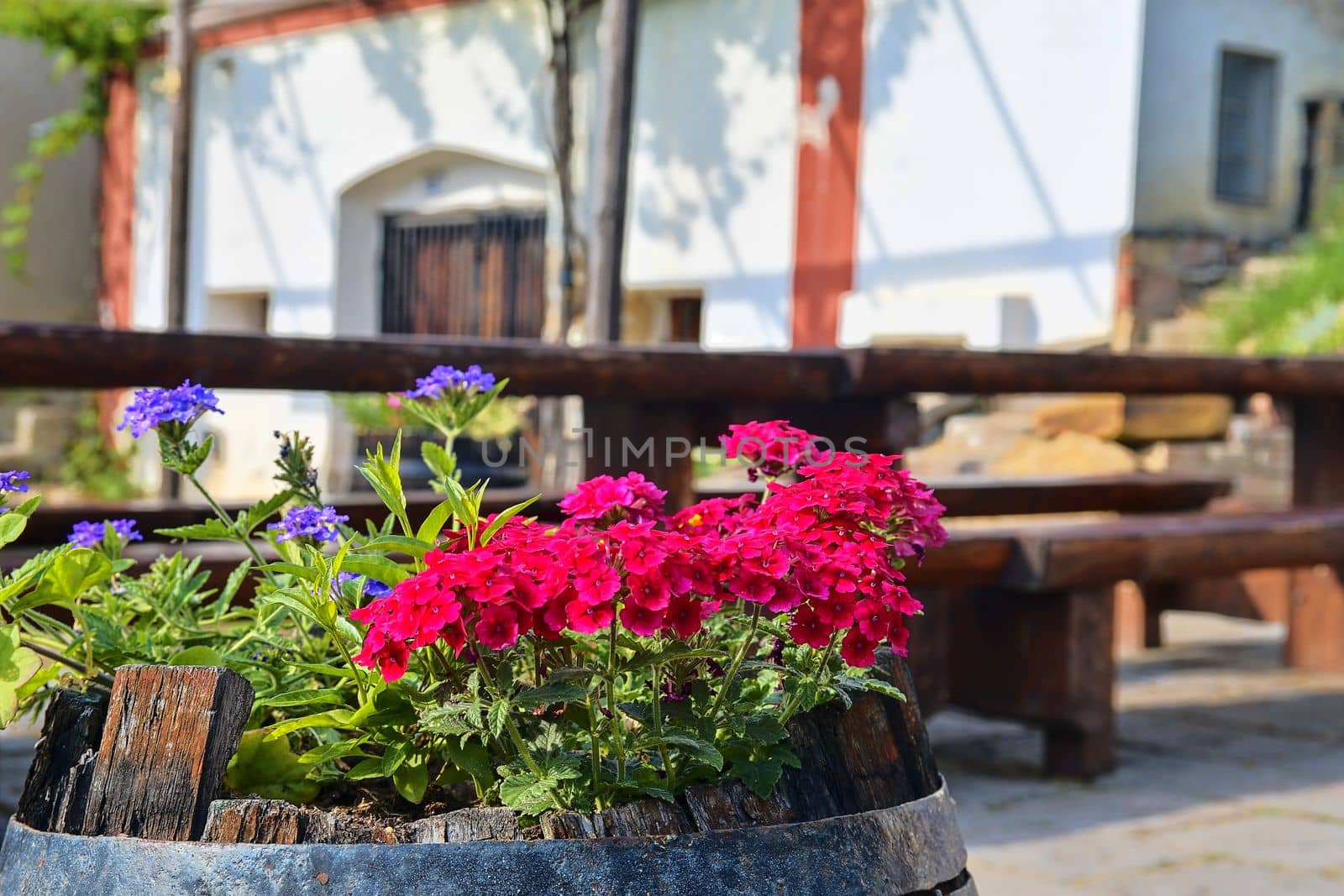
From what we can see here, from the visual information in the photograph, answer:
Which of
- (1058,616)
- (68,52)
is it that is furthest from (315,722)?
(68,52)

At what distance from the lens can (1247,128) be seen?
31.0ft

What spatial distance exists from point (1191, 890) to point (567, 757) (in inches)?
80.3

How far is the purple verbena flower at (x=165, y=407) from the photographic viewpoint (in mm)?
1458

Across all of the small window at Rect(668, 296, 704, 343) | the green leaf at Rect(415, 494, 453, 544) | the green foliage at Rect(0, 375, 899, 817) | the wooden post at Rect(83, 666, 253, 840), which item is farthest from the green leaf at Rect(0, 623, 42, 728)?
the small window at Rect(668, 296, 704, 343)

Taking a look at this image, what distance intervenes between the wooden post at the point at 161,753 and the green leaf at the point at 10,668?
12 cm

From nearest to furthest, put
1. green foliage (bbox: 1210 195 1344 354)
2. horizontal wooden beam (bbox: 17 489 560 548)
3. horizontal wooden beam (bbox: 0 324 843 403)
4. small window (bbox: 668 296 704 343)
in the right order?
horizontal wooden beam (bbox: 0 324 843 403) → horizontal wooden beam (bbox: 17 489 560 548) → green foliage (bbox: 1210 195 1344 354) → small window (bbox: 668 296 704 343)

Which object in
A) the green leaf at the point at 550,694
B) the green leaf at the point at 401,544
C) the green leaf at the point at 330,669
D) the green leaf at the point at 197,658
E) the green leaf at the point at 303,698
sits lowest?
the green leaf at the point at 303,698

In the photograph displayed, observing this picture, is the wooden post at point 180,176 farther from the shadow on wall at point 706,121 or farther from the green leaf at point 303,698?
the green leaf at point 303,698

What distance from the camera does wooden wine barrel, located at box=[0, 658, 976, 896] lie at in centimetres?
117

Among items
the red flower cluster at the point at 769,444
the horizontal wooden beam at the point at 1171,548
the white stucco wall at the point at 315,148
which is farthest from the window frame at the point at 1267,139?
the red flower cluster at the point at 769,444

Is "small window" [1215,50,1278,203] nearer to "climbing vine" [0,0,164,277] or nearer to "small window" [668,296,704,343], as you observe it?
"small window" [668,296,704,343]

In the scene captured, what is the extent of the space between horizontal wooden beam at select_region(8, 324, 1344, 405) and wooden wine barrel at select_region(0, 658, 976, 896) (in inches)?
66.6

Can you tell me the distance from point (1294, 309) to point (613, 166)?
147 inches

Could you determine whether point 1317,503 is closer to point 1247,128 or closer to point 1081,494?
point 1081,494
